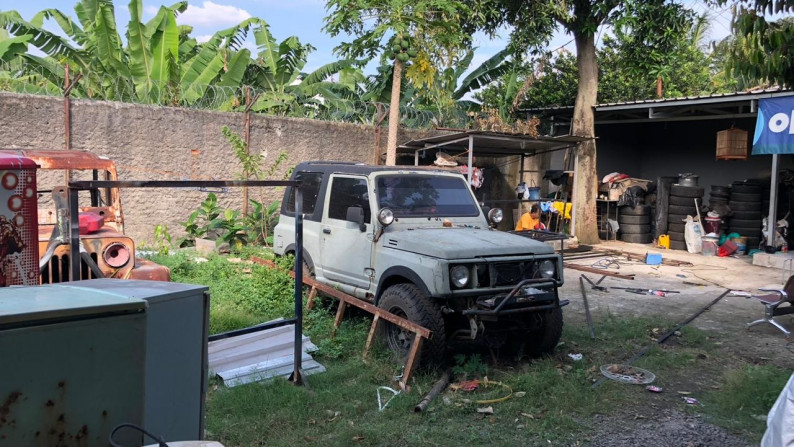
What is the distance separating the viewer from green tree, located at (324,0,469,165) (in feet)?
34.6

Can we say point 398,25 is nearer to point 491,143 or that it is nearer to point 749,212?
point 491,143

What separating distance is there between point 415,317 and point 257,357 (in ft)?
5.20

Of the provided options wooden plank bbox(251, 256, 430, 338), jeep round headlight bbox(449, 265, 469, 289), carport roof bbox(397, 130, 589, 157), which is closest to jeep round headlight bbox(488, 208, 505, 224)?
jeep round headlight bbox(449, 265, 469, 289)

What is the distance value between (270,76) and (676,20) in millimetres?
9510

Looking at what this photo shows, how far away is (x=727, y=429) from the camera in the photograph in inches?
191

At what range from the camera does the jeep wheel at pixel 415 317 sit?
18.5 feet

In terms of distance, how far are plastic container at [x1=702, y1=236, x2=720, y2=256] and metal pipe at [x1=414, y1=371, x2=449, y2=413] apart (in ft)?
35.9

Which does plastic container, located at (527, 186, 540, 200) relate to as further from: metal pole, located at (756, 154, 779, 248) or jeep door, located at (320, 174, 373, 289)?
jeep door, located at (320, 174, 373, 289)

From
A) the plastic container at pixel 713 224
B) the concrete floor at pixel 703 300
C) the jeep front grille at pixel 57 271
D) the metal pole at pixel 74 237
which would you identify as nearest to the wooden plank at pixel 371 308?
the jeep front grille at pixel 57 271

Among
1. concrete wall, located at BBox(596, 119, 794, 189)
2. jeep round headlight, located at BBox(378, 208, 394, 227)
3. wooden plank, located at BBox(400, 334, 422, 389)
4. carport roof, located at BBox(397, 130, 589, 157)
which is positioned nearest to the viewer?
wooden plank, located at BBox(400, 334, 422, 389)

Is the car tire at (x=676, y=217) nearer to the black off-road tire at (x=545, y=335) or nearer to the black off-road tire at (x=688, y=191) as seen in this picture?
the black off-road tire at (x=688, y=191)

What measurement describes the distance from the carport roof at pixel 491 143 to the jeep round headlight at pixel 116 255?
7.62 m

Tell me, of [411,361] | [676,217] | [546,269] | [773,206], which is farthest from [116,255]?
[676,217]

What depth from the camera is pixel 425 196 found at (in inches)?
275
